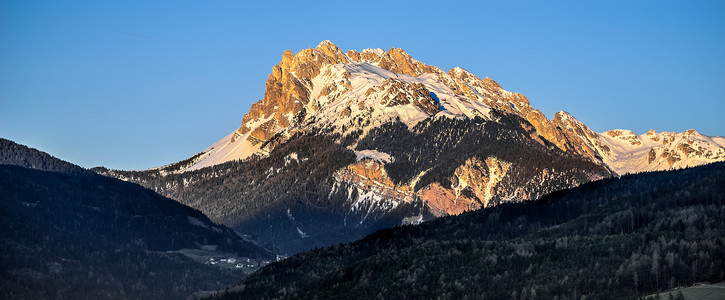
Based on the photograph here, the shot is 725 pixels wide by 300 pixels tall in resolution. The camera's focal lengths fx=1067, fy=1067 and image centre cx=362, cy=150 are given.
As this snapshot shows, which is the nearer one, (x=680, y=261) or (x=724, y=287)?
(x=724, y=287)

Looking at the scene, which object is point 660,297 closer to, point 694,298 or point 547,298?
point 694,298

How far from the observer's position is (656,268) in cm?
19688

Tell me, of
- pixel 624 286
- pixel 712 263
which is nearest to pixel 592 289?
pixel 624 286

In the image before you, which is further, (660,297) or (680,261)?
(680,261)

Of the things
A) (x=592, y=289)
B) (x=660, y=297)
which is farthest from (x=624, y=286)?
(x=660, y=297)

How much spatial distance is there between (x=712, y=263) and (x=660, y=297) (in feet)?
78.8

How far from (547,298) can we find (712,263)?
30.2 m

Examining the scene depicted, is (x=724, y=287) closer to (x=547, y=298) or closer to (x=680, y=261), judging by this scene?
(x=680, y=261)

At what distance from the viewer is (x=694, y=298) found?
170125mm

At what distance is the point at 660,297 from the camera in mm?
173375

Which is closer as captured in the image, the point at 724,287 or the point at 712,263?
the point at 724,287

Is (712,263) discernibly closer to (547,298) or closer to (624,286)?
(624,286)

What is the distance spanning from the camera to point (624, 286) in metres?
195

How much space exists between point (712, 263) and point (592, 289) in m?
21.9
